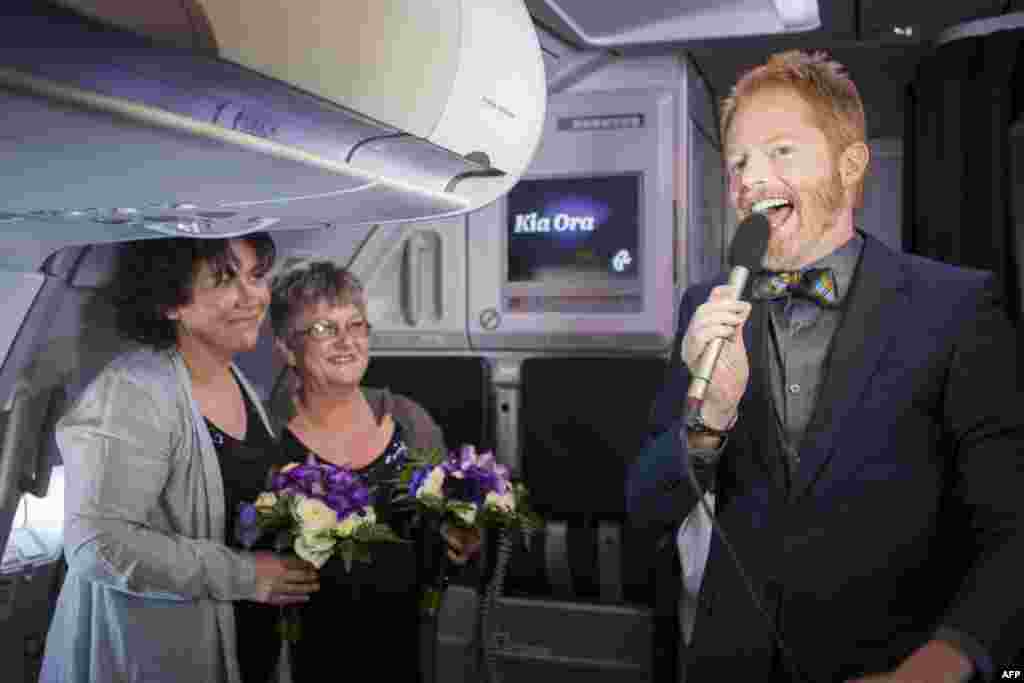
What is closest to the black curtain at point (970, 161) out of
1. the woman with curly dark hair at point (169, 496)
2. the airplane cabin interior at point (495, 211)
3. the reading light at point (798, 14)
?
the airplane cabin interior at point (495, 211)

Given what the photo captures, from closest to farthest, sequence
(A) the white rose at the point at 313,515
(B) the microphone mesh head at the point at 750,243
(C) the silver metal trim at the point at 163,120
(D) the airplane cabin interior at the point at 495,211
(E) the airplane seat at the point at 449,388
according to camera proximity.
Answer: (C) the silver metal trim at the point at 163,120, (D) the airplane cabin interior at the point at 495,211, (B) the microphone mesh head at the point at 750,243, (A) the white rose at the point at 313,515, (E) the airplane seat at the point at 449,388

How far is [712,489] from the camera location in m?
1.64

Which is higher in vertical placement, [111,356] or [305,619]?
[111,356]

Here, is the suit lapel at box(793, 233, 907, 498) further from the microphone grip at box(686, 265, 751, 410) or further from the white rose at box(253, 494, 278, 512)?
the white rose at box(253, 494, 278, 512)

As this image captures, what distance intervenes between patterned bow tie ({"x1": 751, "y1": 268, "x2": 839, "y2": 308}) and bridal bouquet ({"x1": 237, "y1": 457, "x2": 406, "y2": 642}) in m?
0.76

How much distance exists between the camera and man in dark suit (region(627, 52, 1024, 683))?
1.40 meters

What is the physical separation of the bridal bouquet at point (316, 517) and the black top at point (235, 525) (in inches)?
1.6

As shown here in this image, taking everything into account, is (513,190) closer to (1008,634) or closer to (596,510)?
(596,510)

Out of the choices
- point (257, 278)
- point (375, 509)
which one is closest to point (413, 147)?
point (257, 278)

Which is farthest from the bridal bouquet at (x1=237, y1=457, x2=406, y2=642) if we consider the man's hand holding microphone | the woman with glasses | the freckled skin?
the freckled skin

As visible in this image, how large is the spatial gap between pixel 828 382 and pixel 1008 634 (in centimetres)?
42

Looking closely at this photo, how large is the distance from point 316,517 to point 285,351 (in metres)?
0.39

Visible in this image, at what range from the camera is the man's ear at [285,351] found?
1.93 m

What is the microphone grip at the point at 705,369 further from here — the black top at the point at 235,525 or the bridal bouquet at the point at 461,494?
the black top at the point at 235,525
